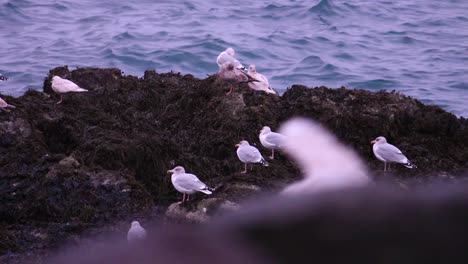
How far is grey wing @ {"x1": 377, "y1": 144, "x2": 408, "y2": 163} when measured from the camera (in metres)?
6.63

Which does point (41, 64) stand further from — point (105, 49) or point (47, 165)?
point (47, 165)

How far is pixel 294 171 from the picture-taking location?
683 centimetres

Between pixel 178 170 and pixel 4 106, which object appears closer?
pixel 178 170

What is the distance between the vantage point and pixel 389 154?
6.65 meters

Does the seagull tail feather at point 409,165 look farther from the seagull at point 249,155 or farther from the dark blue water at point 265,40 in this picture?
the dark blue water at point 265,40

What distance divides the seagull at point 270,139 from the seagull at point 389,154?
3.02ft

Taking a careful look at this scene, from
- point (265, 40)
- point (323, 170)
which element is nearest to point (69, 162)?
point (323, 170)

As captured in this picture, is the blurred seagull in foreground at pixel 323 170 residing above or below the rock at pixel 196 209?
above

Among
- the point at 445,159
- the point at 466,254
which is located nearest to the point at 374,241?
the point at 466,254

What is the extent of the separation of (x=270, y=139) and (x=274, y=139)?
9cm

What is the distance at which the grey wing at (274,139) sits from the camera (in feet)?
22.8

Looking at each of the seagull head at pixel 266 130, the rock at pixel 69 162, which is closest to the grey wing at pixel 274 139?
the seagull head at pixel 266 130

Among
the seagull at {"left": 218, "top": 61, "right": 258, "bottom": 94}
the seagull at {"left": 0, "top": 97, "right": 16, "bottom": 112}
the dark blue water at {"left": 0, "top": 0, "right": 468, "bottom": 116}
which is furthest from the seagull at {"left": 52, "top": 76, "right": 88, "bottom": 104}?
the dark blue water at {"left": 0, "top": 0, "right": 468, "bottom": 116}

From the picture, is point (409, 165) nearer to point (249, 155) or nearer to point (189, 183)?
point (249, 155)
